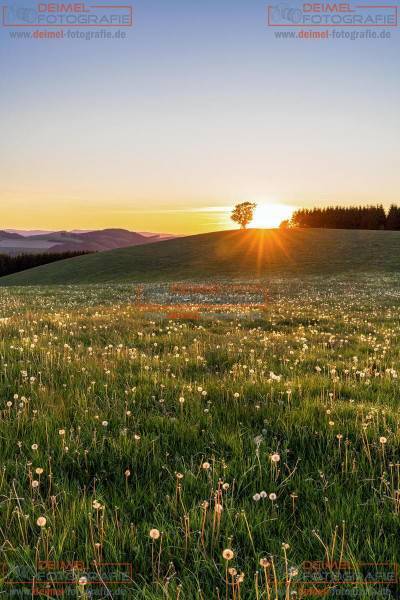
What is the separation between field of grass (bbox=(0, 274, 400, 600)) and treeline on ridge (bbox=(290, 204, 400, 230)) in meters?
154

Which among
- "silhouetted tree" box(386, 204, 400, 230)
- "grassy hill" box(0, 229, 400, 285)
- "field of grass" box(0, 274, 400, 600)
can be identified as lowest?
"field of grass" box(0, 274, 400, 600)

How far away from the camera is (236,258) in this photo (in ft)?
252

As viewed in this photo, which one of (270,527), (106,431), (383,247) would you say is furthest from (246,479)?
(383,247)

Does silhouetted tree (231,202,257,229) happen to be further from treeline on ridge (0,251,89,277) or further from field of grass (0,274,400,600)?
field of grass (0,274,400,600)

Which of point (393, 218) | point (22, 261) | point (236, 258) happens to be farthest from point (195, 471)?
point (393, 218)

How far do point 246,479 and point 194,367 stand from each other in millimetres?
3667

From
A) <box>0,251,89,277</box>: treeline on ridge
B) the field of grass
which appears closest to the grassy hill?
<box>0,251,89,277</box>: treeline on ridge

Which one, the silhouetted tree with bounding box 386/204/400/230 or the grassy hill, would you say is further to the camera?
the silhouetted tree with bounding box 386/204/400/230

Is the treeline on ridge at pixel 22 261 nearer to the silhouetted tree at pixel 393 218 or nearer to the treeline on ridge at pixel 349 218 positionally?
the treeline on ridge at pixel 349 218

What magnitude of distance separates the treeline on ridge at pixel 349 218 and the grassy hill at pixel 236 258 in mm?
56432

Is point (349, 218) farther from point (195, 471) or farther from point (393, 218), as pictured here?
point (195, 471)

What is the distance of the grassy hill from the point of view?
64.7m

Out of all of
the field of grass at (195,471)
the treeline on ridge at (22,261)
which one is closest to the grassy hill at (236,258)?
the treeline on ridge at (22,261)

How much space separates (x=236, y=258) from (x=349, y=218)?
97424 mm
